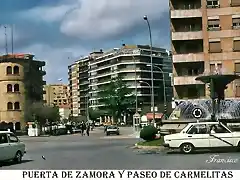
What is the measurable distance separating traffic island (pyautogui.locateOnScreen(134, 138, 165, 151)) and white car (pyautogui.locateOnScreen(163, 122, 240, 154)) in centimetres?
37

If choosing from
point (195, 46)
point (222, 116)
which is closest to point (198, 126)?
point (222, 116)

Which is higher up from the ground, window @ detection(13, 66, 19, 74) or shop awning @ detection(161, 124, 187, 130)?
window @ detection(13, 66, 19, 74)

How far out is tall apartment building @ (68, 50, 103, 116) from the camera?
7.44 metres

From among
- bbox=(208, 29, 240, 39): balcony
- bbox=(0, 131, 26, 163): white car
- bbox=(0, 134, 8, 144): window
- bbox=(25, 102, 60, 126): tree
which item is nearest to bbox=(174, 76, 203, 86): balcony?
bbox=(208, 29, 240, 39): balcony

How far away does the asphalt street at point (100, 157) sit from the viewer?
22.2 feet

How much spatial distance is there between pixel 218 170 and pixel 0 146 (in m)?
2.82

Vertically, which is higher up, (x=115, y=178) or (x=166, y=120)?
(x=166, y=120)

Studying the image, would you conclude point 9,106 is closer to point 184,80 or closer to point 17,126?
point 17,126

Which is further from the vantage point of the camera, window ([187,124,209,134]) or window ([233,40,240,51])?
window ([233,40,240,51])

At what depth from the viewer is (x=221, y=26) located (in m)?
9.48

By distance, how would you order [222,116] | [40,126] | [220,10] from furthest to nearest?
[220,10]
[40,126]
[222,116]

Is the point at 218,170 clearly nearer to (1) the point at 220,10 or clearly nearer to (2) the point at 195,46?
(2) the point at 195,46

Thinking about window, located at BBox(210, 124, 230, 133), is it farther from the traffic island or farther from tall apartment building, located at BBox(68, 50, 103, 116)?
tall apartment building, located at BBox(68, 50, 103, 116)

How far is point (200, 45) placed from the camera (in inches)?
329
